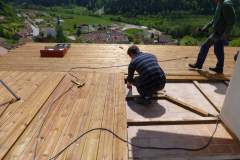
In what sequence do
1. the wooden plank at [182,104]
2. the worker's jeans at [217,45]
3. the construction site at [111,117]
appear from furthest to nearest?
the worker's jeans at [217,45]
the wooden plank at [182,104]
the construction site at [111,117]

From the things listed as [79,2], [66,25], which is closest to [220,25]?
[66,25]

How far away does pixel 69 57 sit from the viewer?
5809 millimetres

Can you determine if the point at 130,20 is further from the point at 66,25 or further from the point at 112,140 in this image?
the point at 112,140

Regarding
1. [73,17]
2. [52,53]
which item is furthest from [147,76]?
[73,17]

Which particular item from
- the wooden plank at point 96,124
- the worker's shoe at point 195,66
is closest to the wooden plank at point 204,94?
the worker's shoe at point 195,66

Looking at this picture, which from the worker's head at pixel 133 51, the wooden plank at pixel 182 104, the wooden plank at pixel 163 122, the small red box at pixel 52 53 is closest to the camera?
the wooden plank at pixel 163 122

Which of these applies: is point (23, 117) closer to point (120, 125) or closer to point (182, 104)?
point (120, 125)

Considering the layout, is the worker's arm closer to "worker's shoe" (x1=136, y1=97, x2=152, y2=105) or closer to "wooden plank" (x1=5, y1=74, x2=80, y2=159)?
"worker's shoe" (x1=136, y1=97, x2=152, y2=105)

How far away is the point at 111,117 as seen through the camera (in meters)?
3.09

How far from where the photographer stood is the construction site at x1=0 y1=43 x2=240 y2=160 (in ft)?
8.48

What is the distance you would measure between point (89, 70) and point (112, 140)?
2.46 meters

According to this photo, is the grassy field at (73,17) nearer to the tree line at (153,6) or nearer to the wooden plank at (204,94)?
the tree line at (153,6)

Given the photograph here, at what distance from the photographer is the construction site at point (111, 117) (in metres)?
2.58

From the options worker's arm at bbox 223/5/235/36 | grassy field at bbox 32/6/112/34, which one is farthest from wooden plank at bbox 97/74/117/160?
grassy field at bbox 32/6/112/34
